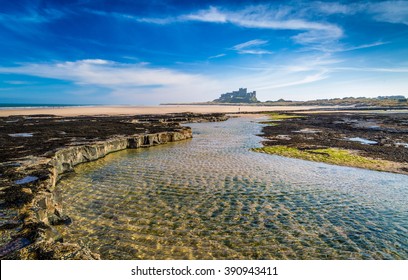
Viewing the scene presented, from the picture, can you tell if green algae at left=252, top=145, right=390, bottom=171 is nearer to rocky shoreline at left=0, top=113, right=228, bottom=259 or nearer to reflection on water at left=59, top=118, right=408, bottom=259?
reflection on water at left=59, top=118, right=408, bottom=259

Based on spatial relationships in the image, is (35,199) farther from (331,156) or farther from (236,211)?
(331,156)

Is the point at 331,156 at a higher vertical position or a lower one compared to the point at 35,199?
lower

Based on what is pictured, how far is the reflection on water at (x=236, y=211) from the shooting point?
8219mm

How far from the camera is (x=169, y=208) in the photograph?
1123 centimetres

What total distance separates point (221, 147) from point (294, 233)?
713 inches

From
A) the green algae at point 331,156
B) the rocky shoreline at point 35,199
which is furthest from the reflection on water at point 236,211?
the green algae at point 331,156

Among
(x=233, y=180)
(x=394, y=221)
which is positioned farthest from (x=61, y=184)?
(x=394, y=221)

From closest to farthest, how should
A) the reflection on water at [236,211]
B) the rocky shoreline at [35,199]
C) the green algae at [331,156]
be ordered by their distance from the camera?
the rocky shoreline at [35,199] → the reflection on water at [236,211] → the green algae at [331,156]

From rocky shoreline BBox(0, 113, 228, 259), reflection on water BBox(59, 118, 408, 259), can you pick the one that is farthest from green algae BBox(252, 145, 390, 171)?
rocky shoreline BBox(0, 113, 228, 259)

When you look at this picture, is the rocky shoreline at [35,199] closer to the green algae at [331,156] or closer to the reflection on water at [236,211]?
the reflection on water at [236,211]

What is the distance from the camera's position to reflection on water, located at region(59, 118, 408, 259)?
8219 millimetres

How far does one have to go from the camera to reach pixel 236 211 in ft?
36.0

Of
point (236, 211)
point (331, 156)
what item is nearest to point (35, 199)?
point (236, 211)

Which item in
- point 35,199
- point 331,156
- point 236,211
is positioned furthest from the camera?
point 331,156
